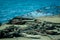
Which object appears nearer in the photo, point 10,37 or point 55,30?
point 10,37

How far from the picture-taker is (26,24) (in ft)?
33.4

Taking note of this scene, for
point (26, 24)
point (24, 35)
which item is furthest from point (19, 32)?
point (26, 24)

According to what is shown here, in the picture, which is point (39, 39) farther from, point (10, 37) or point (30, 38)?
point (10, 37)

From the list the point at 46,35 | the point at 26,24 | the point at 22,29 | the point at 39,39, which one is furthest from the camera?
the point at 26,24

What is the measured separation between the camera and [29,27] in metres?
9.43

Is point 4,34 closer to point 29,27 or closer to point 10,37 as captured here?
point 10,37

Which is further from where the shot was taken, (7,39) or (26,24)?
(26,24)

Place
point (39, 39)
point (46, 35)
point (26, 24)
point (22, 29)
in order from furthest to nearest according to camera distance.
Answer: point (26, 24)
point (22, 29)
point (46, 35)
point (39, 39)

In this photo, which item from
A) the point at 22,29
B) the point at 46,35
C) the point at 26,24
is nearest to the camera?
the point at 46,35

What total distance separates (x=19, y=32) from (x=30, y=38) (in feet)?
2.20

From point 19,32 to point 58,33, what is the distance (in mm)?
1346

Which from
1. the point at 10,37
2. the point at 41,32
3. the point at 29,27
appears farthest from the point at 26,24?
the point at 10,37

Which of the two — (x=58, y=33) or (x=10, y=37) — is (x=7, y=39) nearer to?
(x=10, y=37)

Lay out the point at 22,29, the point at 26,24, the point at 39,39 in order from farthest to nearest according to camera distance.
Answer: the point at 26,24 < the point at 22,29 < the point at 39,39
